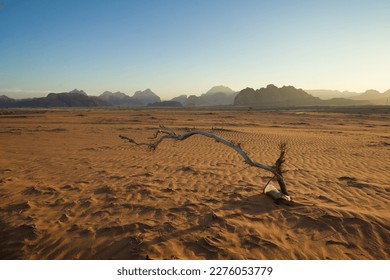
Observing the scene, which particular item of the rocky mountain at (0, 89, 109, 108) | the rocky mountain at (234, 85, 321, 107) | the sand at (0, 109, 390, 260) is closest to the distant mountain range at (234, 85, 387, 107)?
the rocky mountain at (234, 85, 321, 107)

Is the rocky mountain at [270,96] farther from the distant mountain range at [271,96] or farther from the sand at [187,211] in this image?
the sand at [187,211]

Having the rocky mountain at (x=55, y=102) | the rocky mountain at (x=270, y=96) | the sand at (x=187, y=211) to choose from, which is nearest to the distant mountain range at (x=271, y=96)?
the rocky mountain at (x=270, y=96)

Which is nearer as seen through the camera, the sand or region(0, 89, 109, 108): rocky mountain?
the sand

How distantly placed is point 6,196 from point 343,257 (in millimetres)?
6775

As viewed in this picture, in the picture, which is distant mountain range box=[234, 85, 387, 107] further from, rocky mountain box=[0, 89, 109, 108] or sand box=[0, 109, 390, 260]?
sand box=[0, 109, 390, 260]

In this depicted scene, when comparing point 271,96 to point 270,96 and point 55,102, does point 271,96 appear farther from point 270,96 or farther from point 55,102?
point 55,102

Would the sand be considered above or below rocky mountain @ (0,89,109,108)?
below

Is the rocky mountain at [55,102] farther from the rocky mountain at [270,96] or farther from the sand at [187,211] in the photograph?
the sand at [187,211]

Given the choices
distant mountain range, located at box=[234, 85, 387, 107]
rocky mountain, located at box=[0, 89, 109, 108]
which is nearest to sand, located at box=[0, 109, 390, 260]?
distant mountain range, located at box=[234, 85, 387, 107]

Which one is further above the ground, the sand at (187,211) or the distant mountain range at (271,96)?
the distant mountain range at (271,96)

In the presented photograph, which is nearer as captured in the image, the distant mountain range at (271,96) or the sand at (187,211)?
the sand at (187,211)

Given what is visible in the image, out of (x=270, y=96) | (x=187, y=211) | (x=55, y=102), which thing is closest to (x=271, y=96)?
(x=270, y=96)

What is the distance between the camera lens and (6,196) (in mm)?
5535

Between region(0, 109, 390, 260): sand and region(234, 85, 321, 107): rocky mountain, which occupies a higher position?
region(234, 85, 321, 107): rocky mountain
